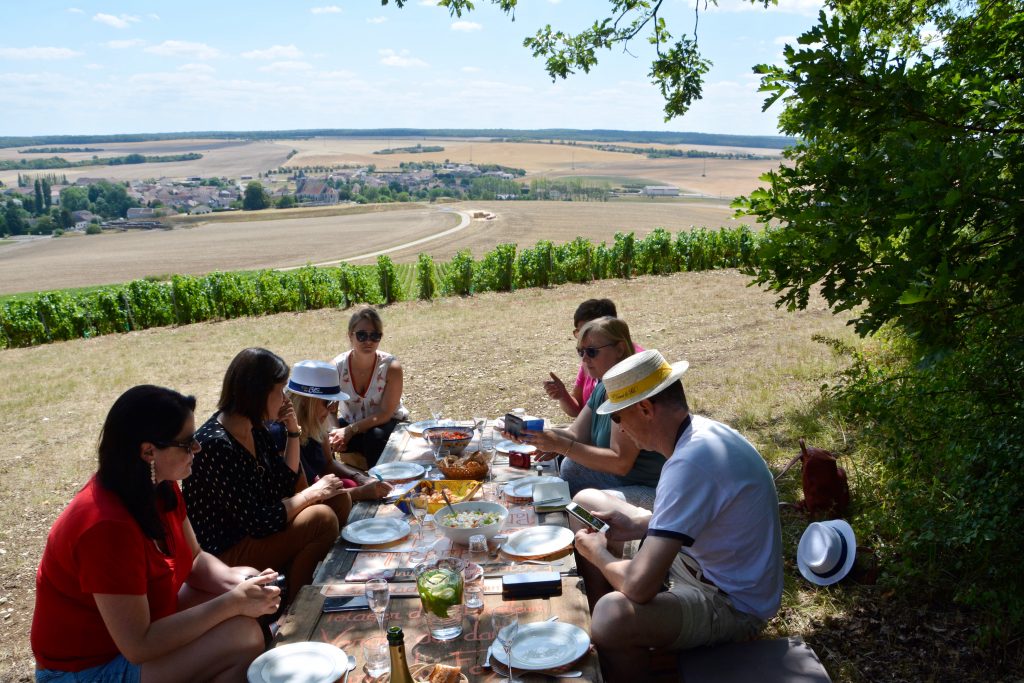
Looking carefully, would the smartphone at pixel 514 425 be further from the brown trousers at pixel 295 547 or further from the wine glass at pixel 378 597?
the wine glass at pixel 378 597

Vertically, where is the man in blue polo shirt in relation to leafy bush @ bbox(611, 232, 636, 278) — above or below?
above

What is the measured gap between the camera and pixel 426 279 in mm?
20312

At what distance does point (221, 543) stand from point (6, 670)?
6.68ft

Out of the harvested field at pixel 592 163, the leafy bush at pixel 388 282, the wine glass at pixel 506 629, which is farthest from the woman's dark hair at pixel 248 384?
the harvested field at pixel 592 163

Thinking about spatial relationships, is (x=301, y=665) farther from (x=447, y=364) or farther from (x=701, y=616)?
A: (x=447, y=364)

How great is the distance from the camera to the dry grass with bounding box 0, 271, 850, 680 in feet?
26.5

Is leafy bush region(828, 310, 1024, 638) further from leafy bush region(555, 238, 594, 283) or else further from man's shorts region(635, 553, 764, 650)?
leafy bush region(555, 238, 594, 283)

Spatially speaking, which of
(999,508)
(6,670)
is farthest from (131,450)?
(999,508)

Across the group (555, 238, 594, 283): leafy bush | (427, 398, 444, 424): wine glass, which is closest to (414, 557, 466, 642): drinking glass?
(427, 398, 444, 424): wine glass

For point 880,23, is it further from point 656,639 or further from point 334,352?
point 334,352

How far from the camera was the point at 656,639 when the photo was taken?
3.15 meters

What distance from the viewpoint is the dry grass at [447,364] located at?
8.08 metres

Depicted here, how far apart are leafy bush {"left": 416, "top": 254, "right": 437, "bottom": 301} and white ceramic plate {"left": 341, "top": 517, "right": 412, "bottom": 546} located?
1654 cm

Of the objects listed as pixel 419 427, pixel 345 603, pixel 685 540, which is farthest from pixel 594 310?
pixel 345 603
